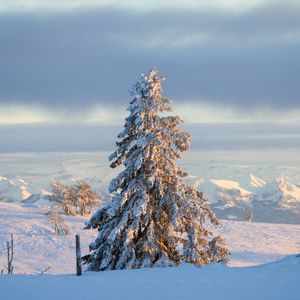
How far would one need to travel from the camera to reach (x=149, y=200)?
70.6ft

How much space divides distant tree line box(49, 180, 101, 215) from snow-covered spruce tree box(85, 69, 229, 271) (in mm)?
57751

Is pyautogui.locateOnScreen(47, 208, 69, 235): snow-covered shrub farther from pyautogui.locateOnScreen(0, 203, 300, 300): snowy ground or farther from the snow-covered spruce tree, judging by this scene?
pyautogui.locateOnScreen(0, 203, 300, 300): snowy ground

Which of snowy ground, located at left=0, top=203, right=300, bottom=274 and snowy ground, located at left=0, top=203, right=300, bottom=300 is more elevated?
snowy ground, located at left=0, top=203, right=300, bottom=300

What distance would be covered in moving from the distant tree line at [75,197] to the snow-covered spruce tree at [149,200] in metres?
57.8

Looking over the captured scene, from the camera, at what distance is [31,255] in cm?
5103

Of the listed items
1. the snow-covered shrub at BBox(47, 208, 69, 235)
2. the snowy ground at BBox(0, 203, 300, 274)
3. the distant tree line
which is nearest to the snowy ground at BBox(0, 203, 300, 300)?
the snowy ground at BBox(0, 203, 300, 274)

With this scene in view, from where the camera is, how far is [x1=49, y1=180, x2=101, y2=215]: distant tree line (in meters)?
79.5

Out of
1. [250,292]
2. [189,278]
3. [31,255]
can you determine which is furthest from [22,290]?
[31,255]

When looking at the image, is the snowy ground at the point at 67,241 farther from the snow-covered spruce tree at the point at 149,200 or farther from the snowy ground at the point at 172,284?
the snowy ground at the point at 172,284

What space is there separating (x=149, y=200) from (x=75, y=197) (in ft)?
199

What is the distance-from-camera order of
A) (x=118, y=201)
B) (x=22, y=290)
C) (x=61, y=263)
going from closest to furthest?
(x=22, y=290) < (x=118, y=201) < (x=61, y=263)

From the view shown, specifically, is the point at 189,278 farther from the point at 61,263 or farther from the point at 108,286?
the point at 61,263

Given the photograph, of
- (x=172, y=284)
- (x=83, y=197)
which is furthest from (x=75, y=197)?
(x=172, y=284)

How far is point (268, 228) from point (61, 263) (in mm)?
38396
